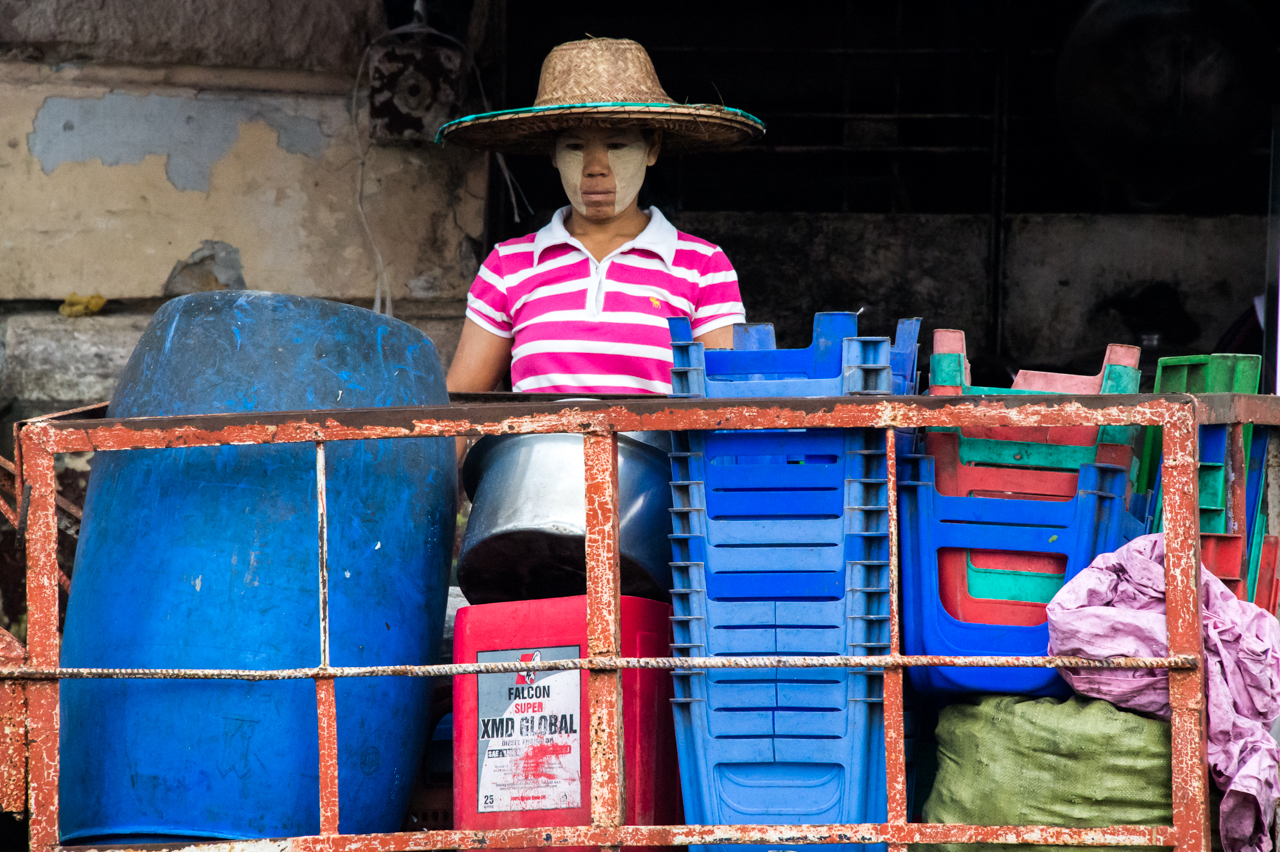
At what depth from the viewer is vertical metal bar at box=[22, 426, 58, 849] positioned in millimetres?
1932

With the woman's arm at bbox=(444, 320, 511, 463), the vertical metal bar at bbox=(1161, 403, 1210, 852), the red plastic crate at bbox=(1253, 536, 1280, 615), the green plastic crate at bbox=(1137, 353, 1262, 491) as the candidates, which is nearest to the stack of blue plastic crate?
the vertical metal bar at bbox=(1161, 403, 1210, 852)

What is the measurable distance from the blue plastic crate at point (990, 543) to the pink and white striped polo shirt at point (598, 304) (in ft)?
3.22

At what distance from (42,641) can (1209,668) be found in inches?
70.6

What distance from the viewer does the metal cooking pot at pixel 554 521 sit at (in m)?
2.23

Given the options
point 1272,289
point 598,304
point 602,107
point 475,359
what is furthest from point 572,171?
point 1272,289

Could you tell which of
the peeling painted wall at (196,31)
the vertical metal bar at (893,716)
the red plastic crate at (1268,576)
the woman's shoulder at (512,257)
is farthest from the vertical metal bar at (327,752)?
the peeling painted wall at (196,31)

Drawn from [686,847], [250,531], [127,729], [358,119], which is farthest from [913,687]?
[358,119]

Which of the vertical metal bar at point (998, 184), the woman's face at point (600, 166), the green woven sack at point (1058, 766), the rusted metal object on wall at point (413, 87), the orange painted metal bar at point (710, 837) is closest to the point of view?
the orange painted metal bar at point (710, 837)

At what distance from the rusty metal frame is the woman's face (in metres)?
1.27

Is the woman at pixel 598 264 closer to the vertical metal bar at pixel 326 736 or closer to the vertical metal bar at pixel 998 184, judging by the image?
the vertical metal bar at pixel 326 736

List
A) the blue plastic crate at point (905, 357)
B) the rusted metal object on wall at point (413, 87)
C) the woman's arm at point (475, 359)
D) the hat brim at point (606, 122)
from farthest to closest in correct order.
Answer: the rusted metal object on wall at point (413, 87) → the woman's arm at point (475, 359) → the hat brim at point (606, 122) → the blue plastic crate at point (905, 357)

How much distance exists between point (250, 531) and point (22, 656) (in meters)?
0.43

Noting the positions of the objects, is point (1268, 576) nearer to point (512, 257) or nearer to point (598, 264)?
point (598, 264)

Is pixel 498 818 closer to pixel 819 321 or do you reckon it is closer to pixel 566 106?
pixel 819 321
